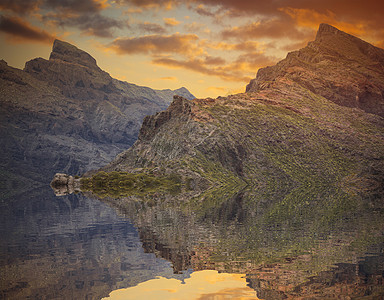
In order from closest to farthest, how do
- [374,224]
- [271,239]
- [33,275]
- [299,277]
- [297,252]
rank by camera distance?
1. [299,277]
2. [33,275]
3. [297,252]
4. [271,239]
5. [374,224]

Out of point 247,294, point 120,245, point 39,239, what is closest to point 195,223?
point 120,245

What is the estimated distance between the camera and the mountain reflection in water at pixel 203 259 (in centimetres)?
2745

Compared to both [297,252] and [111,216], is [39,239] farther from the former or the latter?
[297,252]

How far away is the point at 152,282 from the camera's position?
2994 cm

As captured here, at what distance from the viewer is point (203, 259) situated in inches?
1416

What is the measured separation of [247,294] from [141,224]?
129 feet

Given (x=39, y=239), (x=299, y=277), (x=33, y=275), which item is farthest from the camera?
(x=39, y=239)

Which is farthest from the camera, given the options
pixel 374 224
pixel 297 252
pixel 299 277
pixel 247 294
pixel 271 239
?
pixel 374 224

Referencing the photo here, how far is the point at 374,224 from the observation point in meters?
56.3

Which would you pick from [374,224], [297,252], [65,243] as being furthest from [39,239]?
[374,224]

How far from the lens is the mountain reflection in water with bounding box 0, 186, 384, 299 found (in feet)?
90.1

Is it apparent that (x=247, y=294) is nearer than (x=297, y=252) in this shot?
Yes

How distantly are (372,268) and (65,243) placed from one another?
1394 inches

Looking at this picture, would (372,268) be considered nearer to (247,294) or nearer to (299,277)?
(299,277)
